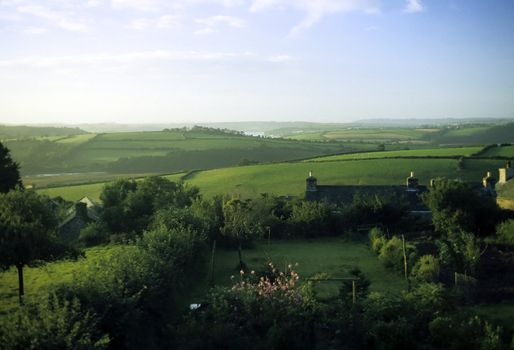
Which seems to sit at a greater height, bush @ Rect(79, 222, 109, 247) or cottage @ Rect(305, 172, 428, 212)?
cottage @ Rect(305, 172, 428, 212)

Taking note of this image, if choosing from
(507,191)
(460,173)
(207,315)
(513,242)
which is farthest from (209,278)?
(460,173)

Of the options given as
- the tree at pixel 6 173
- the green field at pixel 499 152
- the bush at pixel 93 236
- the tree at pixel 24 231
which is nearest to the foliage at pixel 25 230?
the tree at pixel 24 231

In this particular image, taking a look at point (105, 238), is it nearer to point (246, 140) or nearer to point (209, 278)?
point (209, 278)

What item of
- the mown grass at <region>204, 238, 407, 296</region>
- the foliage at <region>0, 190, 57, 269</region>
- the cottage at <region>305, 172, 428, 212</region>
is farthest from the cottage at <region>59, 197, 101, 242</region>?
the cottage at <region>305, 172, 428, 212</region>

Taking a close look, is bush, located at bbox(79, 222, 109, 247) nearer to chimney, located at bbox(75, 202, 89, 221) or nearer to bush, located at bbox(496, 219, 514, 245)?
chimney, located at bbox(75, 202, 89, 221)

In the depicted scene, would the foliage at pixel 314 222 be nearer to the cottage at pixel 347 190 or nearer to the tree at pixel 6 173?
the cottage at pixel 347 190

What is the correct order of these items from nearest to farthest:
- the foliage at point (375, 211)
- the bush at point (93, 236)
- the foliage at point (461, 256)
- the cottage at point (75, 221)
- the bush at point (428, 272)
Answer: the bush at point (428, 272) < the foliage at point (461, 256) < the foliage at point (375, 211) < the bush at point (93, 236) < the cottage at point (75, 221)

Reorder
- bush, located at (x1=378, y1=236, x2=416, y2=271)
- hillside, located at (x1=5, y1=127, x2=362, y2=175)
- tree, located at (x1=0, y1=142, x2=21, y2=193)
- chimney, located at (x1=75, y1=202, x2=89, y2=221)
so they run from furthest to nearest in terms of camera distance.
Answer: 1. hillside, located at (x1=5, y1=127, x2=362, y2=175)
2. tree, located at (x1=0, y1=142, x2=21, y2=193)
3. chimney, located at (x1=75, y1=202, x2=89, y2=221)
4. bush, located at (x1=378, y1=236, x2=416, y2=271)
